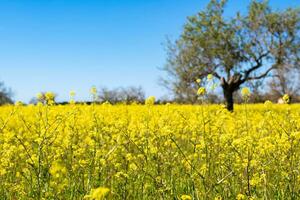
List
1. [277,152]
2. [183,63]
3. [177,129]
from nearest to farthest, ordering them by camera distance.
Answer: [277,152]
[177,129]
[183,63]

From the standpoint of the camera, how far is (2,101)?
→ 66188mm

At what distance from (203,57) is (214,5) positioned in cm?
293

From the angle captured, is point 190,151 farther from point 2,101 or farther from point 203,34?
point 2,101

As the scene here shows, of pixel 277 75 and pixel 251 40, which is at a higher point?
pixel 251 40

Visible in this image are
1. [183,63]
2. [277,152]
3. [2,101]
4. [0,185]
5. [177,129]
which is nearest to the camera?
[0,185]

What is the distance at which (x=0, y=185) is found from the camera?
18.2 ft

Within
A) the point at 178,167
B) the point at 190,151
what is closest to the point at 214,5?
the point at 190,151

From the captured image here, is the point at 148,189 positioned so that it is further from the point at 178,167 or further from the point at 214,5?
the point at 214,5

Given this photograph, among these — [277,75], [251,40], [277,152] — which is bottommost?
[277,152]

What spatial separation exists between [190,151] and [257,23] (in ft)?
57.2

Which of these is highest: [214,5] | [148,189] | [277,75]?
[214,5]

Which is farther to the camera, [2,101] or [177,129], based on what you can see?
[2,101]

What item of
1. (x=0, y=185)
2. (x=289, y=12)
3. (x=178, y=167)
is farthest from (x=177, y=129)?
(x=289, y=12)

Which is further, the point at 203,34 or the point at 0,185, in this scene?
the point at 203,34
